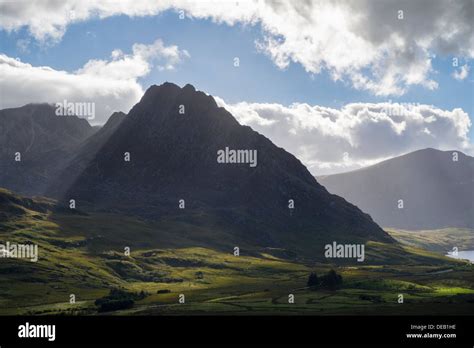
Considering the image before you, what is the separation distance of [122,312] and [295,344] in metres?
78.5

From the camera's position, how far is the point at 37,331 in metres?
68.7

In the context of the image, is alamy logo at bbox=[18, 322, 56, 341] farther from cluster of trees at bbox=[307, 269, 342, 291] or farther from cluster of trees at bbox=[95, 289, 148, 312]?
cluster of trees at bbox=[307, 269, 342, 291]

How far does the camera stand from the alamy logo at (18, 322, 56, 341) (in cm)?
6707

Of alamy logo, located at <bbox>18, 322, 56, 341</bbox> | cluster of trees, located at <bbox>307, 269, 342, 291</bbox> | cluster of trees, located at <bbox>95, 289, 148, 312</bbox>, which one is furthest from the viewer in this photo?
cluster of trees, located at <bbox>307, 269, 342, 291</bbox>

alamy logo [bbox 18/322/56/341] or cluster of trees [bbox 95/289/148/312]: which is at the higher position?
alamy logo [bbox 18/322/56/341]

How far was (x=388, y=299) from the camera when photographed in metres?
131

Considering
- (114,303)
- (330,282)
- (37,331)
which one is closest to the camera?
(37,331)

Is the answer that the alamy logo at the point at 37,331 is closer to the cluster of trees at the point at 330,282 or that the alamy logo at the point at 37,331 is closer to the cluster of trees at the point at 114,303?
the cluster of trees at the point at 114,303

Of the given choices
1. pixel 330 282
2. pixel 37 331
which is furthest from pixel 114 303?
pixel 37 331

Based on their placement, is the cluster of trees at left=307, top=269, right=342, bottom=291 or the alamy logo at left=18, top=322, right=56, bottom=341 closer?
the alamy logo at left=18, top=322, right=56, bottom=341

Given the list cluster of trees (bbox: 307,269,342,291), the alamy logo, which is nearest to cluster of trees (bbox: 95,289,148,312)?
cluster of trees (bbox: 307,269,342,291)

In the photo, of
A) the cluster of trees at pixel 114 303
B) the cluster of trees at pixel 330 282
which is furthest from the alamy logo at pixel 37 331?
the cluster of trees at pixel 330 282

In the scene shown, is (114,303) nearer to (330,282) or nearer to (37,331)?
(330,282)

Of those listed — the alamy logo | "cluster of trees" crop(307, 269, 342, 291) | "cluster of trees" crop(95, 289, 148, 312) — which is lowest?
"cluster of trees" crop(95, 289, 148, 312)
